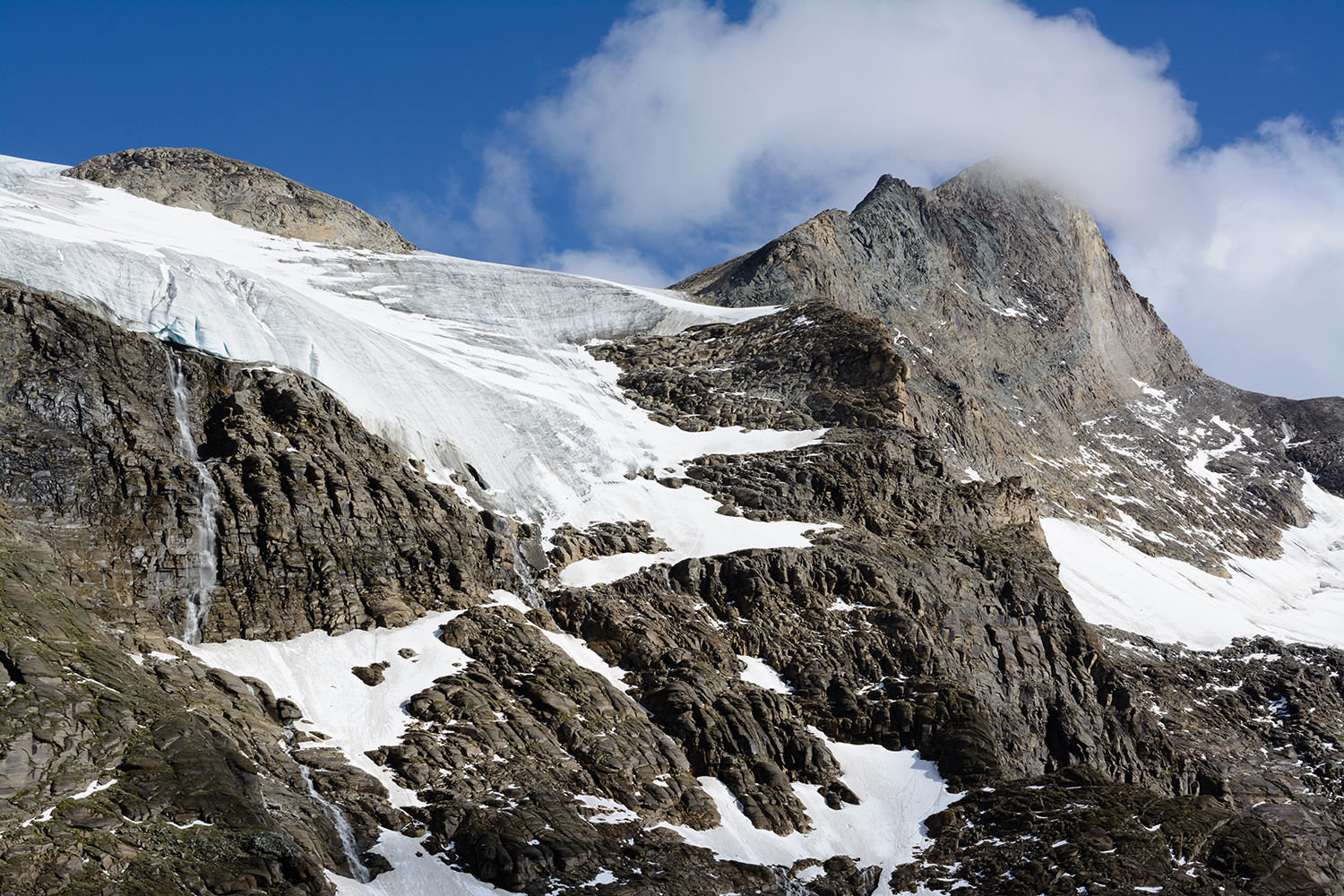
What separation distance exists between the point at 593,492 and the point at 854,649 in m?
18.9

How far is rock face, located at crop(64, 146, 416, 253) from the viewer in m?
97.7

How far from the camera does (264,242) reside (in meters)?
91.6

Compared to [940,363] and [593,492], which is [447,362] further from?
[940,363]

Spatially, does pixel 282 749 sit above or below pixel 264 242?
below

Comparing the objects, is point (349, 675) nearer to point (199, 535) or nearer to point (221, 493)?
point (199, 535)

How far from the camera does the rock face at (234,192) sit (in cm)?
9769

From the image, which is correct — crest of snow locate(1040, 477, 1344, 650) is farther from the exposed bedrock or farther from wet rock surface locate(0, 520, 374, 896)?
wet rock surface locate(0, 520, 374, 896)

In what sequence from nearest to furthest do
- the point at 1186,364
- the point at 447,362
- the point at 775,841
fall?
the point at 775,841
the point at 447,362
the point at 1186,364

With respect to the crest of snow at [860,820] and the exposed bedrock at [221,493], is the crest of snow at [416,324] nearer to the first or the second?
the exposed bedrock at [221,493]

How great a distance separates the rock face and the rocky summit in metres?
1.60

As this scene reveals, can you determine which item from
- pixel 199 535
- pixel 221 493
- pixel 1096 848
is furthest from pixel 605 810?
pixel 221 493

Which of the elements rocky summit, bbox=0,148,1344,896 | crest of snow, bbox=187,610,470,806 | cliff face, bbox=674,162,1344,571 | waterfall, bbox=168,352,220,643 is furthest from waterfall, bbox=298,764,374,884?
cliff face, bbox=674,162,1344,571

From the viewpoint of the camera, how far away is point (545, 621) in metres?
50.9

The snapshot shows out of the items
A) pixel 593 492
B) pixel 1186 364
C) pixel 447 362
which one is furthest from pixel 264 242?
pixel 1186 364
